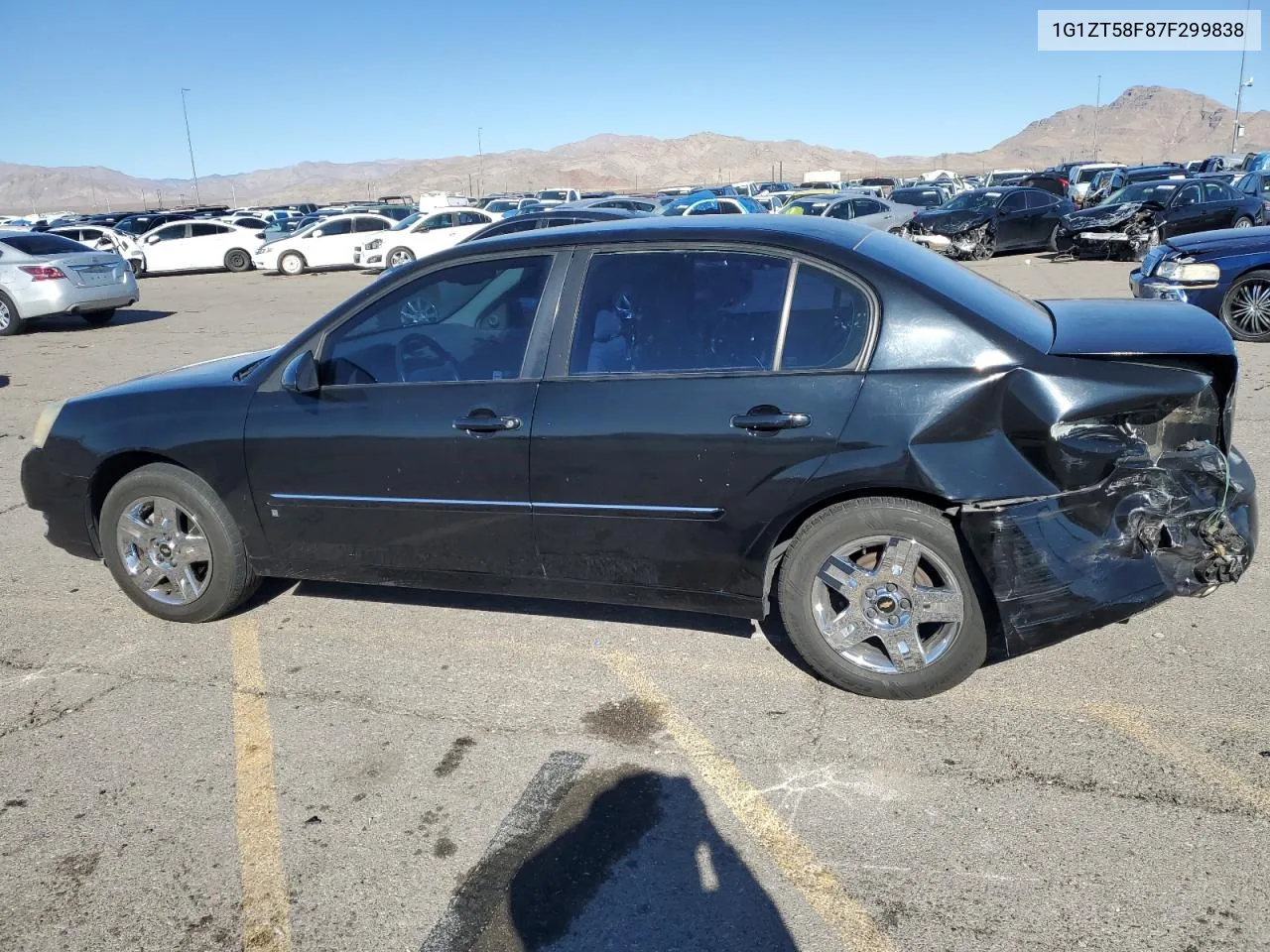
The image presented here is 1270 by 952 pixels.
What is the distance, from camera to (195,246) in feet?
84.9

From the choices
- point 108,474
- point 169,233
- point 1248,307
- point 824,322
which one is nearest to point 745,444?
point 824,322

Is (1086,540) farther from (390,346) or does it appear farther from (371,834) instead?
(390,346)

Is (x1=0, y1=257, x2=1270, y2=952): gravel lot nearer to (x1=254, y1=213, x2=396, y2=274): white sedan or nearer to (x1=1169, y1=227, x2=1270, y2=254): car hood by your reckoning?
(x1=1169, y1=227, x2=1270, y2=254): car hood

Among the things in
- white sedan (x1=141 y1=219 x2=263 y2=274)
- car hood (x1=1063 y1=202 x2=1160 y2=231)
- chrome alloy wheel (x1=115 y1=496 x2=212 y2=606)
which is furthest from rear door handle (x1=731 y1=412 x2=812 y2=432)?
white sedan (x1=141 y1=219 x2=263 y2=274)

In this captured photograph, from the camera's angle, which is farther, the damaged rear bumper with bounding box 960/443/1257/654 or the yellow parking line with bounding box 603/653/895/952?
the damaged rear bumper with bounding box 960/443/1257/654

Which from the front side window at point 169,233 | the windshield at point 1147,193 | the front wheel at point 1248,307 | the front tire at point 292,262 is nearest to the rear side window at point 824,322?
A: the front wheel at point 1248,307

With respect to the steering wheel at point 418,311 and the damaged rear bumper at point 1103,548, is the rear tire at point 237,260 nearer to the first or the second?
the steering wheel at point 418,311

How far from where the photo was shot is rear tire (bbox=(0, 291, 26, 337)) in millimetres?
14616

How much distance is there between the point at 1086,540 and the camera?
328 cm

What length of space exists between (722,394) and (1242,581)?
2713 millimetres

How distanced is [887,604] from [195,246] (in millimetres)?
26437

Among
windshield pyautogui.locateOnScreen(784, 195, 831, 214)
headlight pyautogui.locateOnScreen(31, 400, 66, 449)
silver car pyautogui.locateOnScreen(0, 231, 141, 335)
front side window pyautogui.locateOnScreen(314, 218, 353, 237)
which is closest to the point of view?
headlight pyautogui.locateOnScreen(31, 400, 66, 449)

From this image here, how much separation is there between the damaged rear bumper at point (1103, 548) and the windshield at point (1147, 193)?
18032 mm

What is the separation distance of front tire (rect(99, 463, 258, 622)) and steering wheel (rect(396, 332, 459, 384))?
1050 millimetres
